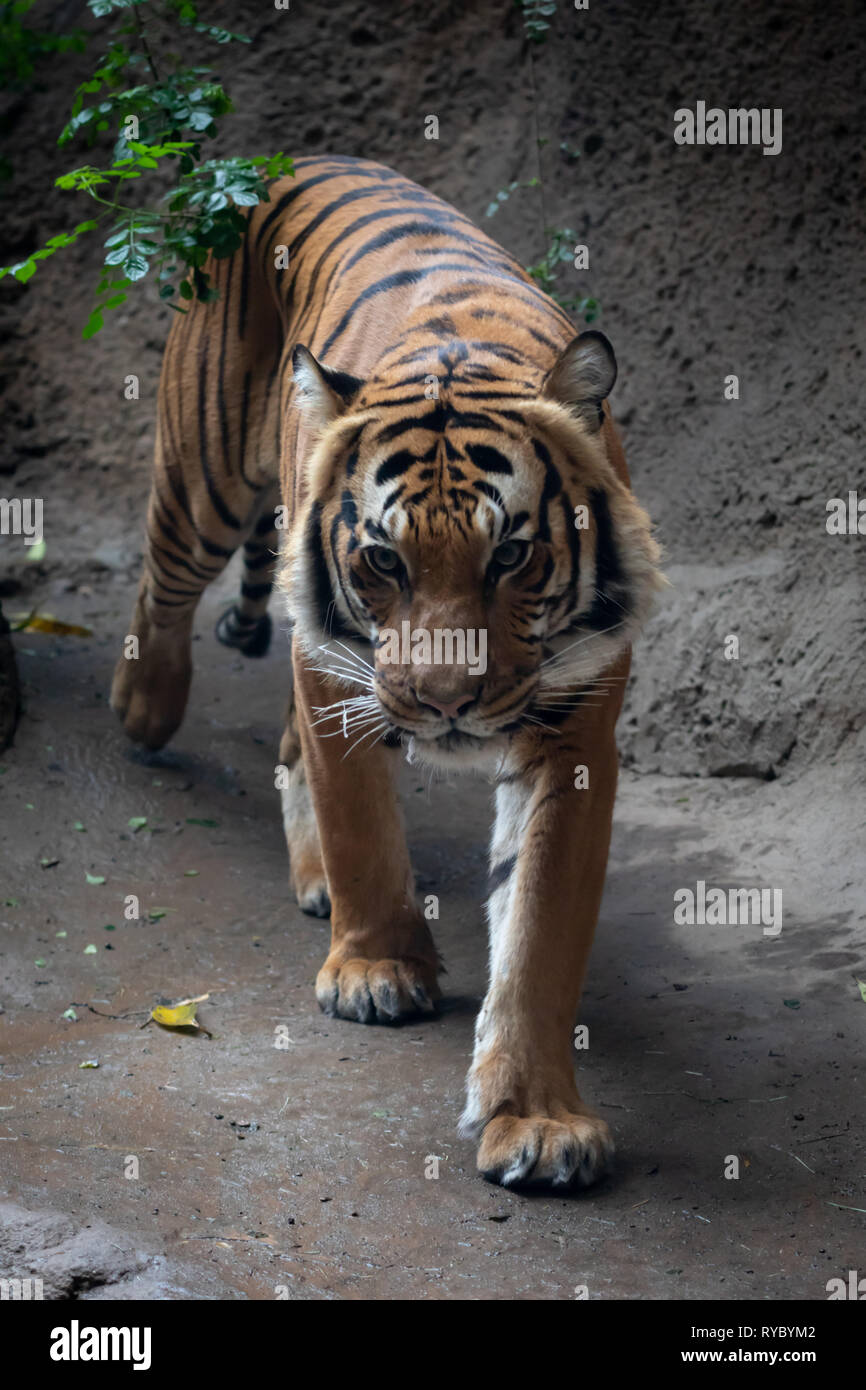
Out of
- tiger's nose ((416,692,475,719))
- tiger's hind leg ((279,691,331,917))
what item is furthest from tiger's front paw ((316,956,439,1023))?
tiger's nose ((416,692,475,719))

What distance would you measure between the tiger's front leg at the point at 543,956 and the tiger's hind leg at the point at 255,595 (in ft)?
6.85

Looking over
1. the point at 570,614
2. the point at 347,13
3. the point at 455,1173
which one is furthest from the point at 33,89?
the point at 455,1173

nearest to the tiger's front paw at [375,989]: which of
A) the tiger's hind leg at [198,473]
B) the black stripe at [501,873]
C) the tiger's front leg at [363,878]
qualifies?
the tiger's front leg at [363,878]

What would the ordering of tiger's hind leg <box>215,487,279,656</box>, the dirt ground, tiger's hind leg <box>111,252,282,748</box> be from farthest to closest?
tiger's hind leg <box>215,487,279,656</box> → tiger's hind leg <box>111,252,282,748</box> → the dirt ground

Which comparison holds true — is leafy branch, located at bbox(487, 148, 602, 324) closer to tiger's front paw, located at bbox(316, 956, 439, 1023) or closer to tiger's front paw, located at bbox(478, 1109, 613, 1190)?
tiger's front paw, located at bbox(316, 956, 439, 1023)

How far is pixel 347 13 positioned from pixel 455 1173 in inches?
225

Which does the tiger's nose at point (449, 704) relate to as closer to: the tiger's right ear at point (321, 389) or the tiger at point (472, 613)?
the tiger at point (472, 613)

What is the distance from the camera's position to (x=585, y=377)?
8.98ft

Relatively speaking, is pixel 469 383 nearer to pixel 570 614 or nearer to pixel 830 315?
pixel 570 614

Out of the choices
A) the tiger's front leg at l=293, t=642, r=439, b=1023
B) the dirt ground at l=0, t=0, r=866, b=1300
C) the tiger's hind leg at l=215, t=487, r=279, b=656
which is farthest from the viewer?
the tiger's hind leg at l=215, t=487, r=279, b=656

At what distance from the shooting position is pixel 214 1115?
2.84 metres

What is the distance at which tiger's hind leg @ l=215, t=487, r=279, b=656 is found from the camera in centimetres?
509

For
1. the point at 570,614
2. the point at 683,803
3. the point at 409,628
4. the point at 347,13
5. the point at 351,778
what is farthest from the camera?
the point at 347,13

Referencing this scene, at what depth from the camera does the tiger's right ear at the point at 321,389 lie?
2.89 metres
